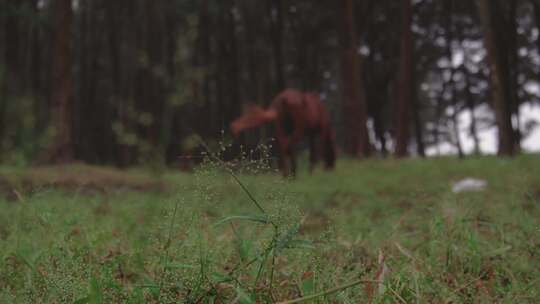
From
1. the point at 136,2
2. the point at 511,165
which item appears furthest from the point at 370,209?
the point at 136,2

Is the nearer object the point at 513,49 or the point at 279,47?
the point at 279,47

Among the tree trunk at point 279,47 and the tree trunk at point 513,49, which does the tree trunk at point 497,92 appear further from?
the tree trunk at point 279,47

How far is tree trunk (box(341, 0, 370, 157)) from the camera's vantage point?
49.5 ft

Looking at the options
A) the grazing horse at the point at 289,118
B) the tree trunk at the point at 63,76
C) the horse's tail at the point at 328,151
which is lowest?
the horse's tail at the point at 328,151

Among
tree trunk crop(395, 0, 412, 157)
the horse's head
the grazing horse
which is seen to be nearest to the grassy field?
the horse's head

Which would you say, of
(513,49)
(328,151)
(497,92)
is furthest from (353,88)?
(513,49)

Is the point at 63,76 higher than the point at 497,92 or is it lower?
higher

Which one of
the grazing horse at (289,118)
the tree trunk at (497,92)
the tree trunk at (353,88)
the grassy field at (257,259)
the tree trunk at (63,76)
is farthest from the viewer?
the tree trunk at (353,88)

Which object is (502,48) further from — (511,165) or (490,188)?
(490,188)

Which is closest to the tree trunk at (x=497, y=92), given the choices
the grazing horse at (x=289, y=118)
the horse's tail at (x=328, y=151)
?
the horse's tail at (x=328, y=151)

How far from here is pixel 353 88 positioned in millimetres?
15078

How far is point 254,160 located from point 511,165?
953 cm

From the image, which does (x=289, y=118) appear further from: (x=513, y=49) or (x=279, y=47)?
(x=513, y=49)

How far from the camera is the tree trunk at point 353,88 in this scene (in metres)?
15.1
